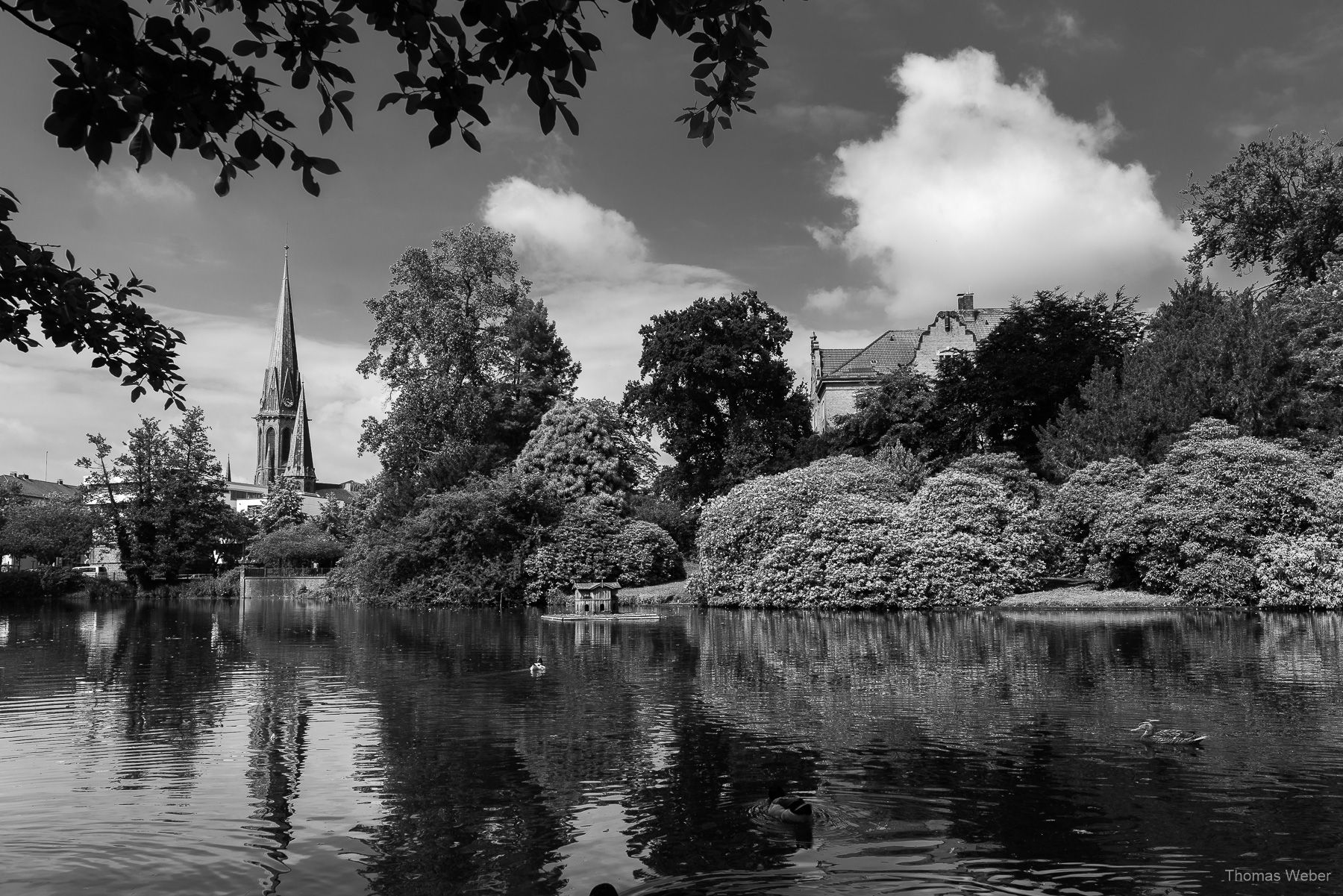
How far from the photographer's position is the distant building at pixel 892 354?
68.9 m

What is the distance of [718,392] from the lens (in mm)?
58594

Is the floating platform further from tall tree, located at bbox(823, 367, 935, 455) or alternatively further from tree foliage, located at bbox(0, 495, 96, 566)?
tree foliage, located at bbox(0, 495, 96, 566)

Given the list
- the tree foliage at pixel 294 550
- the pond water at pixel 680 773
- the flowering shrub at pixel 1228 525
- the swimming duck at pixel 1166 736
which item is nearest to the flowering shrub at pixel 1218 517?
the flowering shrub at pixel 1228 525

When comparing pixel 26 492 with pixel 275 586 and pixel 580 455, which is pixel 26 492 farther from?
pixel 580 455

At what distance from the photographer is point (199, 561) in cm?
6188

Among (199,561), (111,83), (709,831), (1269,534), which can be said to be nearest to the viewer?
(111,83)

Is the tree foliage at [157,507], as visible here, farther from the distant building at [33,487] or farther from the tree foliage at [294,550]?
the distant building at [33,487]

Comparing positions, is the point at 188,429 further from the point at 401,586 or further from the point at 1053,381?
the point at 1053,381

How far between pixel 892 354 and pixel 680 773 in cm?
6493

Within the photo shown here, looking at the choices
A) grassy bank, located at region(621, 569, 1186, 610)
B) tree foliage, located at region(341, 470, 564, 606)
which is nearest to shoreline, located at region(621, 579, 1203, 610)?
grassy bank, located at region(621, 569, 1186, 610)

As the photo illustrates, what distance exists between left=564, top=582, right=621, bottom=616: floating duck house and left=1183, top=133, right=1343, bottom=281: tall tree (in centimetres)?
3151

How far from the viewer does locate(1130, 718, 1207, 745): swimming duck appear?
12000 mm

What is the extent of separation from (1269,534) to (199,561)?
57.0 metres

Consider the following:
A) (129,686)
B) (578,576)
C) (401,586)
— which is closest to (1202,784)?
(129,686)
